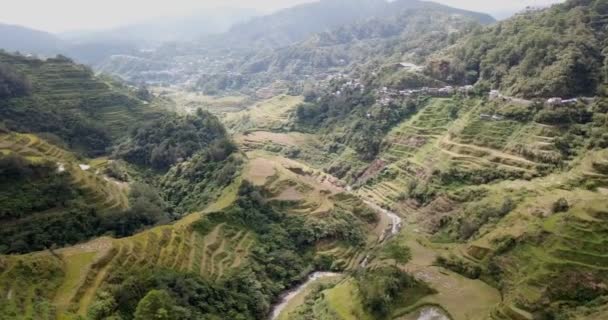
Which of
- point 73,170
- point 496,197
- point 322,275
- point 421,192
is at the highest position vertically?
point 73,170

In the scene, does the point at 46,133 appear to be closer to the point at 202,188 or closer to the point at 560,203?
the point at 202,188

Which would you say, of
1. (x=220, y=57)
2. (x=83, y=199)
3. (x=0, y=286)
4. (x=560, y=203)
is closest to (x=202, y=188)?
(x=83, y=199)

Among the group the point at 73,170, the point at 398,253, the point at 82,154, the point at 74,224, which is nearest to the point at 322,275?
the point at 398,253

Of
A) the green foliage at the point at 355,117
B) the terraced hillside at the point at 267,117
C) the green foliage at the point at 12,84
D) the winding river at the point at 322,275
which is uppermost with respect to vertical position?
the green foliage at the point at 12,84

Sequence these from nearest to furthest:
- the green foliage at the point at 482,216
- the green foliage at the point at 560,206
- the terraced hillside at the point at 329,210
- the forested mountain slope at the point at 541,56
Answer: the green foliage at the point at 560,206, the green foliage at the point at 482,216, the terraced hillside at the point at 329,210, the forested mountain slope at the point at 541,56

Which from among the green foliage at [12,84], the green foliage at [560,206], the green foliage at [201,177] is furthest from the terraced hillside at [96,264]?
the green foliage at [12,84]

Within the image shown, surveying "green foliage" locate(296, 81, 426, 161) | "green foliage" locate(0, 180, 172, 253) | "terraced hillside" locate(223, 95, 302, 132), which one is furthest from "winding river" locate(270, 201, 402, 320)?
"terraced hillside" locate(223, 95, 302, 132)

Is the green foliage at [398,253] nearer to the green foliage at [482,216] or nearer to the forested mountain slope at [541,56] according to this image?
the green foliage at [482,216]

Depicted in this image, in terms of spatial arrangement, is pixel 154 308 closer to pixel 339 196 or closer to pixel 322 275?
pixel 322 275
